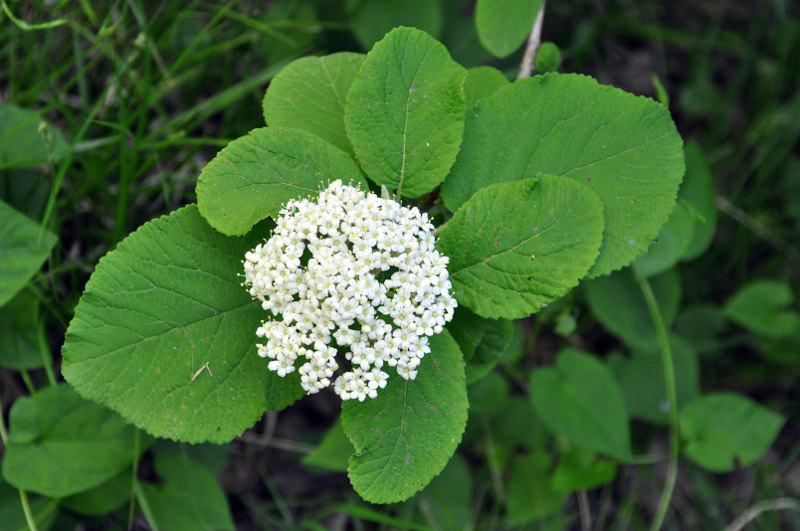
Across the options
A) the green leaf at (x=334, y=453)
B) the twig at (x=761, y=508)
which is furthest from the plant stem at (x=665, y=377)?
the green leaf at (x=334, y=453)

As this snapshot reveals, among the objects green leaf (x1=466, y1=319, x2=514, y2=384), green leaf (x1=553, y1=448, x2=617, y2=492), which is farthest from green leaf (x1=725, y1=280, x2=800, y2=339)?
green leaf (x1=466, y1=319, x2=514, y2=384)

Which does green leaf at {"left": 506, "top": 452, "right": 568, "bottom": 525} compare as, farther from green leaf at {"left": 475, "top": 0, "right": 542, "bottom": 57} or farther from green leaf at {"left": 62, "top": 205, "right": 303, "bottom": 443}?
green leaf at {"left": 475, "top": 0, "right": 542, "bottom": 57}

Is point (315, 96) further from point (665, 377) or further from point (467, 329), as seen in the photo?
point (665, 377)

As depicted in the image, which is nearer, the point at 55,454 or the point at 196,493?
the point at 55,454

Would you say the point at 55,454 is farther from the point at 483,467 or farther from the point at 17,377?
the point at 483,467

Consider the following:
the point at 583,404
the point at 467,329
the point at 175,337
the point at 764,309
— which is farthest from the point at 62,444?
the point at 764,309

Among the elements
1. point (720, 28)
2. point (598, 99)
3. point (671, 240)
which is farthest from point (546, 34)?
point (598, 99)
